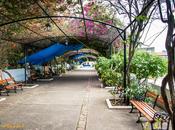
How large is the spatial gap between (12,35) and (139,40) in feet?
24.1

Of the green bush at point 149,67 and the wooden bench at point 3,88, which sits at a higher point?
the green bush at point 149,67

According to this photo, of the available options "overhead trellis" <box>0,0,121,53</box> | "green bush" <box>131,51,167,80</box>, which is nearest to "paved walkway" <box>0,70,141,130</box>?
"green bush" <box>131,51,167,80</box>

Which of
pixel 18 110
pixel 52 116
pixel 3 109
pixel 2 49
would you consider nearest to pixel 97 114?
pixel 52 116

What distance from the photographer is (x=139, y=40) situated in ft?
34.0

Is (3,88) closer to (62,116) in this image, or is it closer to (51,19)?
(51,19)

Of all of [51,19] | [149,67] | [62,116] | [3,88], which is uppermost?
[51,19]

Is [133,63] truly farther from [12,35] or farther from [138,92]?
[12,35]

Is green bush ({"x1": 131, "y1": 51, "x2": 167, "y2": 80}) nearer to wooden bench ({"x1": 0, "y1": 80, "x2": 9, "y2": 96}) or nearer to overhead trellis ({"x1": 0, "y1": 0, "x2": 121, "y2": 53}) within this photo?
overhead trellis ({"x1": 0, "y1": 0, "x2": 121, "y2": 53})

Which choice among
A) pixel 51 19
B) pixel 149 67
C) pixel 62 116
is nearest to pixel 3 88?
pixel 51 19

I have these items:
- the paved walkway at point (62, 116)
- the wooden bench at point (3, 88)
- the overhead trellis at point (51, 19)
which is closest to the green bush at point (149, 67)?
the overhead trellis at point (51, 19)

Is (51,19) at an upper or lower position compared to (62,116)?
upper

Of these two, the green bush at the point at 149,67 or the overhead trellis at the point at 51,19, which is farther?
the green bush at the point at 149,67

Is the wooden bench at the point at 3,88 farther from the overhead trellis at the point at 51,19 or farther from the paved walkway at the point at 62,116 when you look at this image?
the overhead trellis at the point at 51,19

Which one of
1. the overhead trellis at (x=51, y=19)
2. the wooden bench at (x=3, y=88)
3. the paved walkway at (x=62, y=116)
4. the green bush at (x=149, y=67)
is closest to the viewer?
the paved walkway at (x=62, y=116)
